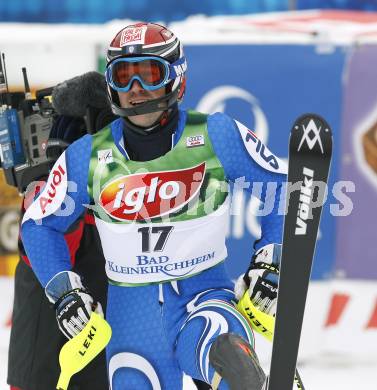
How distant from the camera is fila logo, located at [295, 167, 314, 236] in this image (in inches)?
138

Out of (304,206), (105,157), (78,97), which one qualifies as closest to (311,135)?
(304,206)

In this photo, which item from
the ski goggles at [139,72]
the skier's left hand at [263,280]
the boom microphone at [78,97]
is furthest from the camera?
the boom microphone at [78,97]

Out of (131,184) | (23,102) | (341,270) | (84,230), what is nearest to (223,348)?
(131,184)

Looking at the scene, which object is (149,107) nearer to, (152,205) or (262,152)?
(152,205)

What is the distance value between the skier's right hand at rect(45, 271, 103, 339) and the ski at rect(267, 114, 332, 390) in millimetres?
832

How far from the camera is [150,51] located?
413cm

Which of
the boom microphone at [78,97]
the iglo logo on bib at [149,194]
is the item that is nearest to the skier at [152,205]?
the iglo logo on bib at [149,194]

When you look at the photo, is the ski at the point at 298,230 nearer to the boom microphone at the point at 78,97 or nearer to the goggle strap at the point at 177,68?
the goggle strap at the point at 177,68

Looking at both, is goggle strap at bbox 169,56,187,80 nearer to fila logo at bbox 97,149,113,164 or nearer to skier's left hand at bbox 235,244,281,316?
fila logo at bbox 97,149,113,164

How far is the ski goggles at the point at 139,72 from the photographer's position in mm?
4129

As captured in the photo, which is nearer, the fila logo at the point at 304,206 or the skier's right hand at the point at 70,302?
the fila logo at the point at 304,206

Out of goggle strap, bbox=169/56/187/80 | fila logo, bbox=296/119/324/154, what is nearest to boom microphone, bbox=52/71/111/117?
goggle strap, bbox=169/56/187/80

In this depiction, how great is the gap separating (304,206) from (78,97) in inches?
55.5

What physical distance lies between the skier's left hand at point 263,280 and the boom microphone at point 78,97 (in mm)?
1027
